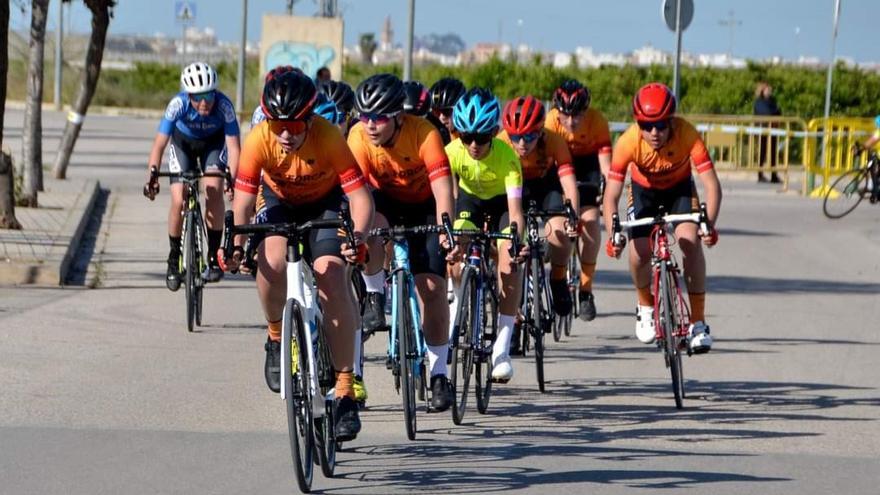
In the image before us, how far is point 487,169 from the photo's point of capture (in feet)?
35.8

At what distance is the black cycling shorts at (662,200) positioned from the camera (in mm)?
11727

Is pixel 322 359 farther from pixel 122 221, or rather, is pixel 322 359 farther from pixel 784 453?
pixel 122 221

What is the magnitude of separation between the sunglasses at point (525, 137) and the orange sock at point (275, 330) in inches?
120

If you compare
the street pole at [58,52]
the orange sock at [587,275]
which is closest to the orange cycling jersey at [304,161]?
the orange sock at [587,275]

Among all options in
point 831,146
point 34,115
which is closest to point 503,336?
point 34,115

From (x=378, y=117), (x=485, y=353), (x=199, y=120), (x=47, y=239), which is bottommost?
(x=47, y=239)

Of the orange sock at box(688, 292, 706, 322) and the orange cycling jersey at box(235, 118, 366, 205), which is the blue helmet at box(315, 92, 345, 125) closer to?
the orange sock at box(688, 292, 706, 322)

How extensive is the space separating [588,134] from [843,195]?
46.3ft

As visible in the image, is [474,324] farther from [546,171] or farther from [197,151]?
[197,151]

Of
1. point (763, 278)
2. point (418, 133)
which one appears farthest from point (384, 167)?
point (763, 278)

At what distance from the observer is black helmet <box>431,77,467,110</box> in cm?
1284

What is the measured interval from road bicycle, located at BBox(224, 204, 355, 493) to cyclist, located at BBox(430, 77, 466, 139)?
15.4 ft

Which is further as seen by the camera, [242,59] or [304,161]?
[242,59]

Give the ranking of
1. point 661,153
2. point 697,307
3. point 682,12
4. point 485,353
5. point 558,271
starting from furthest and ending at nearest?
1. point 682,12
2. point 558,271
3. point 697,307
4. point 661,153
5. point 485,353
